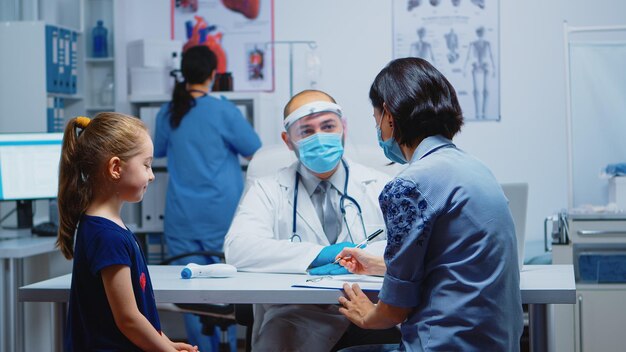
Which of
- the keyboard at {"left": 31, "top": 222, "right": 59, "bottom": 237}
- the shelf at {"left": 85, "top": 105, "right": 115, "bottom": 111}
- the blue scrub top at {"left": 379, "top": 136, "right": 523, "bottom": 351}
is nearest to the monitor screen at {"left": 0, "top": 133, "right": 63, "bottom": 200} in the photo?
the keyboard at {"left": 31, "top": 222, "right": 59, "bottom": 237}

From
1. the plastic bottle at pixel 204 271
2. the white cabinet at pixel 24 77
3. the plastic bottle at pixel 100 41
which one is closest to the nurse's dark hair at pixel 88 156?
the plastic bottle at pixel 204 271

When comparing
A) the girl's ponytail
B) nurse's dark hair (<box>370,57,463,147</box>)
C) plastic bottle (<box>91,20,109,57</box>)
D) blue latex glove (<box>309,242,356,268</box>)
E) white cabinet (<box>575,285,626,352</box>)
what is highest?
plastic bottle (<box>91,20,109,57</box>)

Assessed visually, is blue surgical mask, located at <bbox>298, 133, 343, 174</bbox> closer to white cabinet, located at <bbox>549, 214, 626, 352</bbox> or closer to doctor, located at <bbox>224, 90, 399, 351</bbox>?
doctor, located at <bbox>224, 90, 399, 351</bbox>

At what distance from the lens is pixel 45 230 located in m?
3.73

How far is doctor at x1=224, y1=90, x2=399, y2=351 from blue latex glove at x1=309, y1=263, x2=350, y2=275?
153 mm

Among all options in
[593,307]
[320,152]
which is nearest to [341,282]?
[320,152]

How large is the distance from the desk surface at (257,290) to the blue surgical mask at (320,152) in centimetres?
48

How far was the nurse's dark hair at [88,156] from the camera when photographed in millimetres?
1828

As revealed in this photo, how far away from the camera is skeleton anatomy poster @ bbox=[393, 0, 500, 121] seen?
465cm

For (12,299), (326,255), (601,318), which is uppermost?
(326,255)

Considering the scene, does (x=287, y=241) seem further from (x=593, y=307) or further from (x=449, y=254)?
(x=593, y=307)

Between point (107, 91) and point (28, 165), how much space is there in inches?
43.5

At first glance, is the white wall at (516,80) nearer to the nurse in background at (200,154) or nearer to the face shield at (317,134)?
the nurse in background at (200,154)

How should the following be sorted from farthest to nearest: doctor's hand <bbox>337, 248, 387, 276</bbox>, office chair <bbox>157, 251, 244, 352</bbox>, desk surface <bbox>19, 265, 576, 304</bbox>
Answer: office chair <bbox>157, 251, 244, 352</bbox> < doctor's hand <bbox>337, 248, 387, 276</bbox> < desk surface <bbox>19, 265, 576, 304</bbox>
